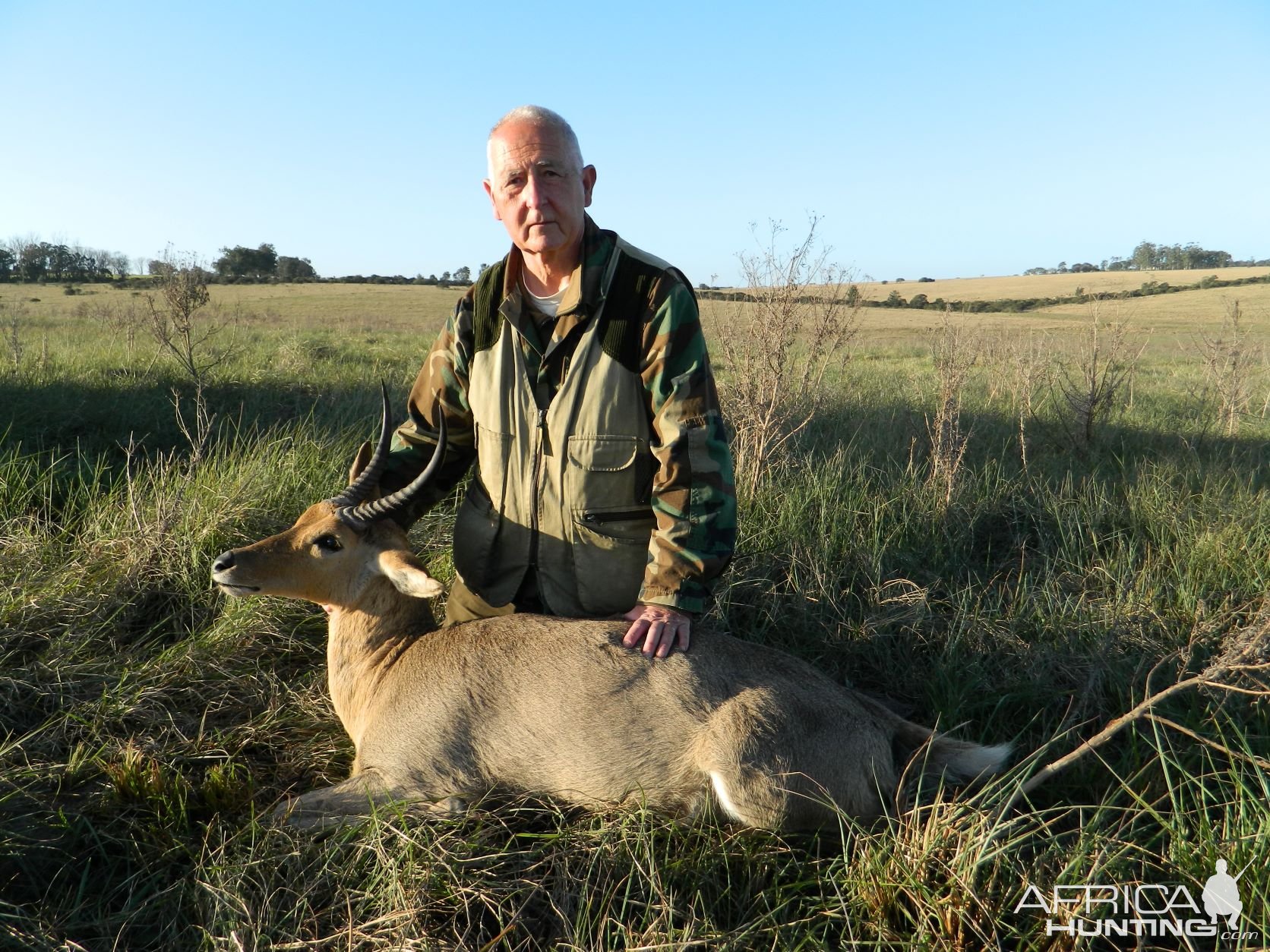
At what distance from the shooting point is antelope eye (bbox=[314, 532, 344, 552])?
12.5 feet

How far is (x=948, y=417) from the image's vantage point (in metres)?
6.57

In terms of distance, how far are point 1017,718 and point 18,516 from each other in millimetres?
5780

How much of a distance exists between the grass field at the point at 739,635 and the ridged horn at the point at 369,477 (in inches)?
39.5

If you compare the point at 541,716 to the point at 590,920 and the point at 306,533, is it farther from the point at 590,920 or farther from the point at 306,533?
the point at 306,533

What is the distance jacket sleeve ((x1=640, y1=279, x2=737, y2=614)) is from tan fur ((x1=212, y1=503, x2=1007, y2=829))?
12.6 inches

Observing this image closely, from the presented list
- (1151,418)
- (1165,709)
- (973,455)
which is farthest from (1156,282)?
(1165,709)

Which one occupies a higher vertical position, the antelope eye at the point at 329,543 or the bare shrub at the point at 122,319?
the bare shrub at the point at 122,319

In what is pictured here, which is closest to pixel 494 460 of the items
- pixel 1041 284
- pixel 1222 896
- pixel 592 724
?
pixel 592 724

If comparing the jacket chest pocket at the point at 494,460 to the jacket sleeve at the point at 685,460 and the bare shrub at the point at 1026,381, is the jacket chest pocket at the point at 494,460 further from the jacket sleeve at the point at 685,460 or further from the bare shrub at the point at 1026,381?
the bare shrub at the point at 1026,381

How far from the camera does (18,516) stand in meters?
5.15

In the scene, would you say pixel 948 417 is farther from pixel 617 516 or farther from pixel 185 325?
pixel 185 325

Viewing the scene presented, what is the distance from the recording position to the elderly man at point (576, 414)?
146 inches

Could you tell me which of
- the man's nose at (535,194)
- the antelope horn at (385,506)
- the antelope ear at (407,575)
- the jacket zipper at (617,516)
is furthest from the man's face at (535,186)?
the antelope ear at (407,575)

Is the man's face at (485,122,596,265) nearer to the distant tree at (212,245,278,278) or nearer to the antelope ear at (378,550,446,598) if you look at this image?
the antelope ear at (378,550,446,598)
